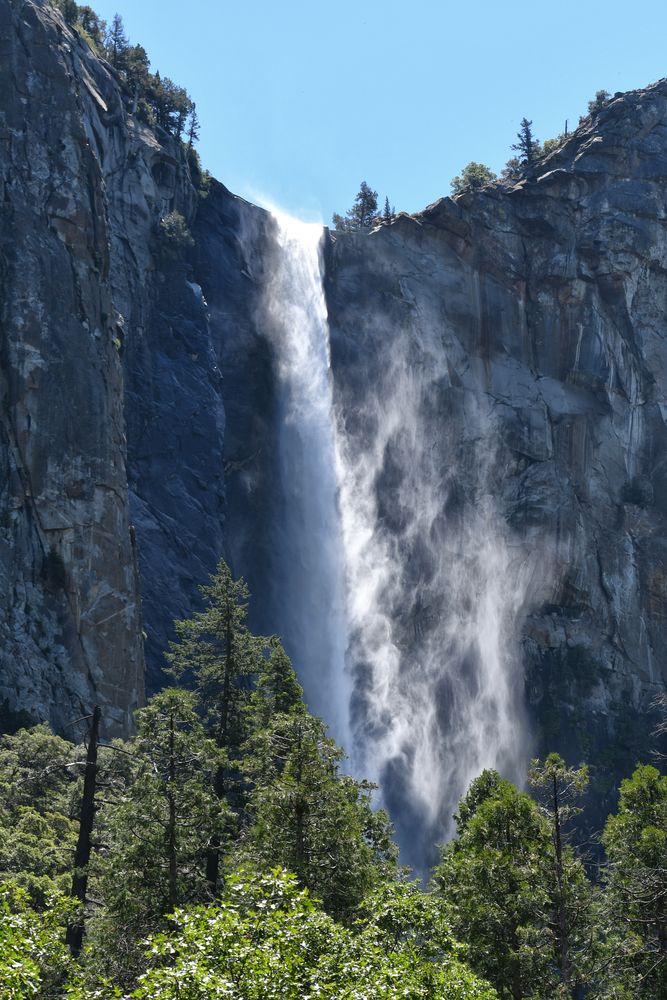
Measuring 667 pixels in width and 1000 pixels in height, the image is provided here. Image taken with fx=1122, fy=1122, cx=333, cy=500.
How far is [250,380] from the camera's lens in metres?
63.8

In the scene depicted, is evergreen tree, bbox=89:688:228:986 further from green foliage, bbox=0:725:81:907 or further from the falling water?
the falling water

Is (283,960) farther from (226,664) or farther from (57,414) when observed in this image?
(57,414)

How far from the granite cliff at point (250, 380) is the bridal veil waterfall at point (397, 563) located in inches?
20.2

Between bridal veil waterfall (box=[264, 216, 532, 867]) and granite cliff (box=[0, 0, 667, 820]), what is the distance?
51 cm

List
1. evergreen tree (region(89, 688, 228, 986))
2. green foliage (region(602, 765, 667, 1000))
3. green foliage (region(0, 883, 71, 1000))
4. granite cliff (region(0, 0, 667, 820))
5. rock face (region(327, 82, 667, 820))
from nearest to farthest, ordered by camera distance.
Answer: green foliage (region(0, 883, 71, 1000)) → green foliage (region(602, 765, 667, 1000)) → evergreen tree (region(89, 688, 228, 986)) → granite cliff (region(0, 0, 667, 820)) → rock face (region(327, 82, 667, 820))

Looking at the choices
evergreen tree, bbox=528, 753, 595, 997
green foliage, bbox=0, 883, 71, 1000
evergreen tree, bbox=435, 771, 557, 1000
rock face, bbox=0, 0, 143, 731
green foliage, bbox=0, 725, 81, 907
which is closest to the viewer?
green foliage, bbox=0, 883, 71, 1000

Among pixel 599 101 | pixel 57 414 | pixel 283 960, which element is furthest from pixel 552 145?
pixel 283 960

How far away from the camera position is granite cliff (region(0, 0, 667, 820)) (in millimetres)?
44188

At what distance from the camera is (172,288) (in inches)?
2429

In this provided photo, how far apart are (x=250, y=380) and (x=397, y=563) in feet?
43.8

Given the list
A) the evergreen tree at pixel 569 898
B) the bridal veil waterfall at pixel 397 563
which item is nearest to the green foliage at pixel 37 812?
the evergreen tree at pixel 569 898

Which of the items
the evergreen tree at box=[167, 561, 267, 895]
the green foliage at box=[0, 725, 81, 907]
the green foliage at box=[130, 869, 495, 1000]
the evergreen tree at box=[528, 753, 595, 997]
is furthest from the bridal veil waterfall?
the green foliage at box=[130, 869, 495, 1000]

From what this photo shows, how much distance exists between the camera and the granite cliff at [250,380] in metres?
44.2

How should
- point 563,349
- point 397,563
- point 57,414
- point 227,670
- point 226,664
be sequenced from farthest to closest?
point 563,349 → point 397,563 → point 57,414 → point 226,664 → point 227,670
